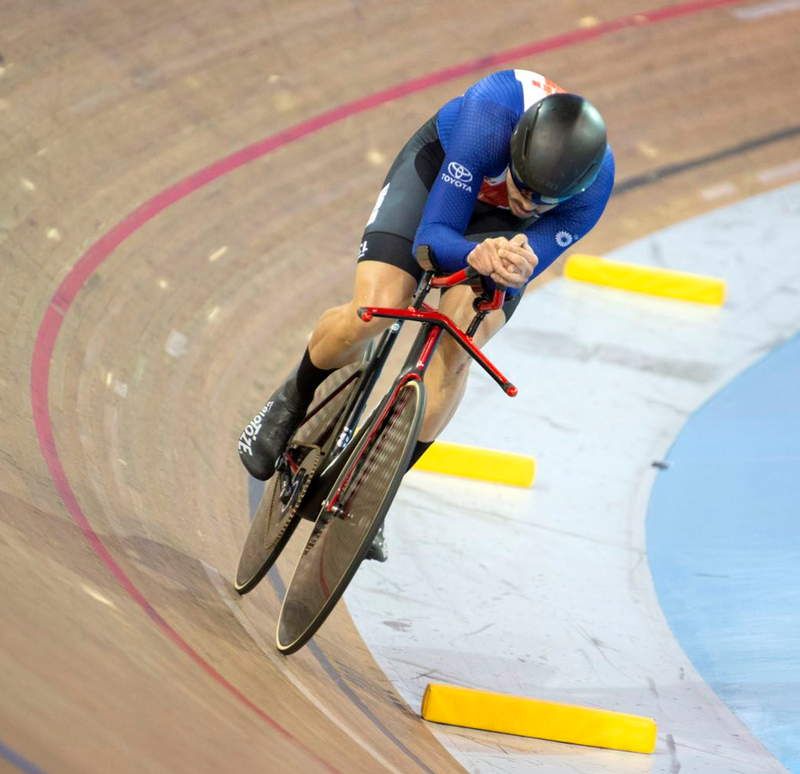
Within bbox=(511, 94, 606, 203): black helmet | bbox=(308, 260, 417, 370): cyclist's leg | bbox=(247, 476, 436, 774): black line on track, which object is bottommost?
bbox=(247, 476, 436, 774): black line on track

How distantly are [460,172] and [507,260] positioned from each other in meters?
0.47

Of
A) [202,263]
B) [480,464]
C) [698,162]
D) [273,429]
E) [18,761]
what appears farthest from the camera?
[698,162]

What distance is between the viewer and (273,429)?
10.5ft

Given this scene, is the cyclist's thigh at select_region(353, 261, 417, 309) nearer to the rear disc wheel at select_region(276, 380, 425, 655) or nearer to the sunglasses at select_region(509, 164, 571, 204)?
the rear disc wheel at select_region(276, 380, 425, 655)

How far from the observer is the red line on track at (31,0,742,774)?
2.61 meters

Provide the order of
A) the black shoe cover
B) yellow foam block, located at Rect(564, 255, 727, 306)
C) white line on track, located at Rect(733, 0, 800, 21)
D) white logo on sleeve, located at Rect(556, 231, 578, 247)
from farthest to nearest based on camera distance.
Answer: white line on track, located at Rect(733, 0, 800, 21), yellow foam block, located at Rect(564, 255, 727, 306), the black shoe cover, white logo on sleeve, located at Rect(556, 231, 578, 247)

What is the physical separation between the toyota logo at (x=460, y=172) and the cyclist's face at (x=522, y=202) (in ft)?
0.36

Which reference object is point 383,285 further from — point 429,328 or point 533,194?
point 533,194

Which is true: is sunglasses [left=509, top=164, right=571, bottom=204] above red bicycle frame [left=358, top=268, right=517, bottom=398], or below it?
above

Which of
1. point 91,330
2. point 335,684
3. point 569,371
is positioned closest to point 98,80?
point 91,330

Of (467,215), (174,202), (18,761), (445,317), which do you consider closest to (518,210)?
(467,215)

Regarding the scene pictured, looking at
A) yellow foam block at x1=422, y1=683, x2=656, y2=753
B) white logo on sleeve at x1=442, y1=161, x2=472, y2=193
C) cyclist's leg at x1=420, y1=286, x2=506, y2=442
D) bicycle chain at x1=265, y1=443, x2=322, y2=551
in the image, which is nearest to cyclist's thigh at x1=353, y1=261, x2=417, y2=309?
cyclist's leg at x1=420, y1=286, x2=506, y2=442

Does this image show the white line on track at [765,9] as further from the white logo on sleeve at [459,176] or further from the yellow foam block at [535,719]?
the yellow foam block at [535,719]

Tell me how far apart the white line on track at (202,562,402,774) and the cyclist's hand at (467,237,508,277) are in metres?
1.01
